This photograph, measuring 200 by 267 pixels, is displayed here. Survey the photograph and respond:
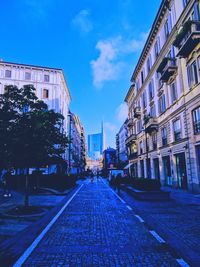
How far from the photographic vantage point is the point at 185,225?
7773 millimetres

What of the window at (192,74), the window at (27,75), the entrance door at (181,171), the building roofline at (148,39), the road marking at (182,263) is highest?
the window at (27,75)

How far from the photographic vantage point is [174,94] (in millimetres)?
23844

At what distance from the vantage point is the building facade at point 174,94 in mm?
18734

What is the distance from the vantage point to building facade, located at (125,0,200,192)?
1873 centimetres

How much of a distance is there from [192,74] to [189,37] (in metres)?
3.17

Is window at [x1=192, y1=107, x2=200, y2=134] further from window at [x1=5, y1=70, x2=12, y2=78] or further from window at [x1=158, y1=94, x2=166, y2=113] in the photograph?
window at [x1=5, y1=70, x2=12, y2=78]

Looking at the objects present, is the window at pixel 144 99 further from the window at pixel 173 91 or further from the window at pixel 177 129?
the window at pixel 177 129

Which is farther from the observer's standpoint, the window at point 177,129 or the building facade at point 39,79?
the building facade at point 39,79

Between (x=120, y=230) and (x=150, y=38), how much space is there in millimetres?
28977

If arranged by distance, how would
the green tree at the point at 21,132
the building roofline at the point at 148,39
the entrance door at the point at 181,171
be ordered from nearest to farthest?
the green tree at the point at 21,132 → the entrance door at the point at 181,171 → the building roofline at the point at 148,39

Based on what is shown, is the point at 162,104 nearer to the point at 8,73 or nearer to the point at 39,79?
the point at 39,79

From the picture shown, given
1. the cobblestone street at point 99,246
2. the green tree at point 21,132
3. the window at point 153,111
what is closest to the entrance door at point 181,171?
the window at point 153,111

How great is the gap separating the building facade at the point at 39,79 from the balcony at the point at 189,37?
99.3ft

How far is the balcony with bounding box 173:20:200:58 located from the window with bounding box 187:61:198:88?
1.19 m
